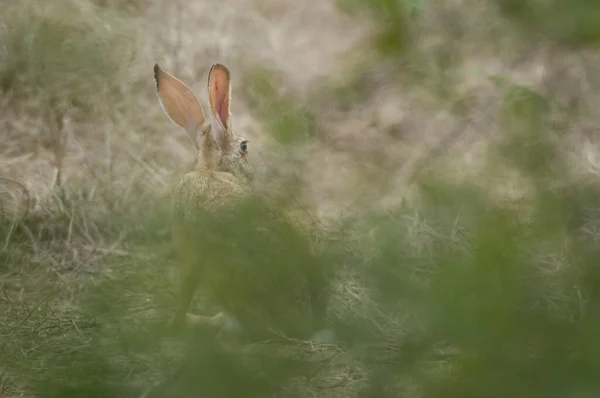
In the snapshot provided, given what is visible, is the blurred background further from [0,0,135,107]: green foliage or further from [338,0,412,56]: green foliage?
[0,0,135,107]: green foliage

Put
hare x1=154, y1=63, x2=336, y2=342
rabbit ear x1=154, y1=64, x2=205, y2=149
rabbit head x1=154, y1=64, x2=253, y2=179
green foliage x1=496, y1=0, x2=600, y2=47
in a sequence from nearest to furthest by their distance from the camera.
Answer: green foliage x1=496, y1=0, x2=600, y2=47
hare x1=154, y1=63, x2=336, y2=342
rabbit head x1=154, y1=64, x2=253, y2=179
rabbit ear x1=154, y1=64, x2=205, y2=149

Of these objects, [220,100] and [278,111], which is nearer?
[278,111]

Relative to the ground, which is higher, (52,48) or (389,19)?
(52,48)

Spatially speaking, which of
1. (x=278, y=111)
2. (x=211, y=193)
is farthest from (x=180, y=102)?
(x=278, y=111)

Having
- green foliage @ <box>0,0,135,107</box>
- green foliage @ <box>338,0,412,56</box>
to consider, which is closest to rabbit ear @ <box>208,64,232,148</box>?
green foliage @ <box>0,0,135,107</box>

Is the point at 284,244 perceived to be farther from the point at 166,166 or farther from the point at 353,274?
the point at 166,166

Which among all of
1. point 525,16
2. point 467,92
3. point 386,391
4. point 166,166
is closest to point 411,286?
point 386,391

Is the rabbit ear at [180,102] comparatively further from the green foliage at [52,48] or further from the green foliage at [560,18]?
the green foliage at [560,18]

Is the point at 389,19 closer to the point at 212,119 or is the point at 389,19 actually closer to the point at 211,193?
the point at 211,193
